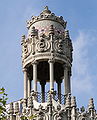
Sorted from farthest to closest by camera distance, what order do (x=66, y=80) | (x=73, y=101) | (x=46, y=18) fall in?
1. (x=46, y=18)
2. (x=66, y=80)
3. (x=73, y=101)

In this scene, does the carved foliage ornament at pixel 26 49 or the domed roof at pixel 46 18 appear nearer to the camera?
the carved foliage ornament at pixel 26 49

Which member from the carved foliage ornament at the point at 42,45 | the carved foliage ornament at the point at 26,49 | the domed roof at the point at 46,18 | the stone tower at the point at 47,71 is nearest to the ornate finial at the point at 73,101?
the stone tower at the point at 47,71

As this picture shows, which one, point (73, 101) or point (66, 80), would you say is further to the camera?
point (66, 80)

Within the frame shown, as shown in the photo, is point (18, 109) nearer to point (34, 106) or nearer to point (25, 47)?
point (34, 106)

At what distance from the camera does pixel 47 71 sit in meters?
47.7

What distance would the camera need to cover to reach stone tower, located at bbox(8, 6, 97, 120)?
140ft

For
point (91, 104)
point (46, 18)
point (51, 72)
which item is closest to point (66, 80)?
point (51, 72)

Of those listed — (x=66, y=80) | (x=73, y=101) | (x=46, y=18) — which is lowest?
(x=73, y=101)

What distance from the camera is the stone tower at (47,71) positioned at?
42750mm

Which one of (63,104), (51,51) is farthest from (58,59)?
(63,104)

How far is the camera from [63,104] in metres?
43.9

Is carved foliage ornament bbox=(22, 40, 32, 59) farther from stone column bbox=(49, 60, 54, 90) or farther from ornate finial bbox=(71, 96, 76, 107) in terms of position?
ornate finial bbox=(71, 96, 76, 107)

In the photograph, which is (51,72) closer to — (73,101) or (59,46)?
(59,46)

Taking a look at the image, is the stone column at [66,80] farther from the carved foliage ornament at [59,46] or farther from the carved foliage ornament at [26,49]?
the carved foliage ornament at [26,49]
